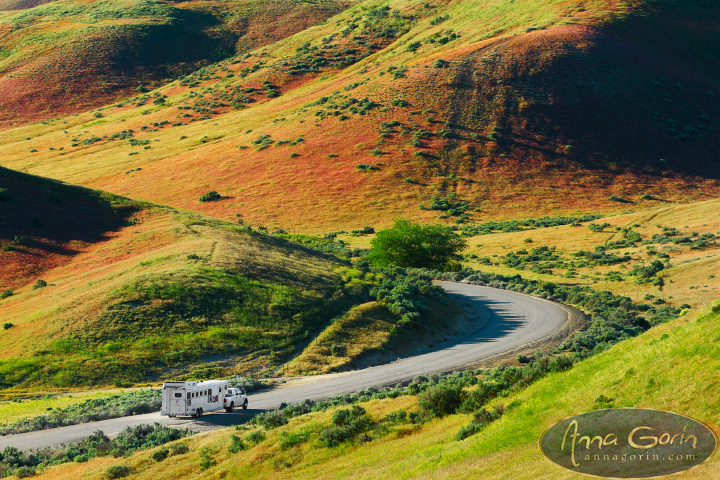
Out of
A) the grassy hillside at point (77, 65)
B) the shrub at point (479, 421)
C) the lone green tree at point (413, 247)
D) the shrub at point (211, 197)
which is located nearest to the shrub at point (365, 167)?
the shrub at point (211, 197)

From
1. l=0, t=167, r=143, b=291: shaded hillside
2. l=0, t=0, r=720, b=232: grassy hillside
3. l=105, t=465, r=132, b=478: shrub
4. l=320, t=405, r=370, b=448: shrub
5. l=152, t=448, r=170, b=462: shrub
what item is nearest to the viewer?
l=320, t=405, r=370, b=448: shrub

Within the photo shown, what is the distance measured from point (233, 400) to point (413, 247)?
4275cm

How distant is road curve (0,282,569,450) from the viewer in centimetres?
2783

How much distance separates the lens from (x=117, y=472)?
20203 mm

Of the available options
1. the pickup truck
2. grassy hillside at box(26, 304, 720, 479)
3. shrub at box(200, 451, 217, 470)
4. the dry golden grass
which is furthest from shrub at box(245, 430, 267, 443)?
the dry golden grass

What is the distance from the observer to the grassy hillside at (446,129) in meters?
99.6

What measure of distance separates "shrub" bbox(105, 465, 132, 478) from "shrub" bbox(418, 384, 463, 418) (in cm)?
973

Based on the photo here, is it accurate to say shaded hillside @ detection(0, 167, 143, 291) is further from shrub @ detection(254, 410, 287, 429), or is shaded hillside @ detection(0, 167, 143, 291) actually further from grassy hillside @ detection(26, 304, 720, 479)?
grassy hillside @ detection(26, 304, 720, 479)

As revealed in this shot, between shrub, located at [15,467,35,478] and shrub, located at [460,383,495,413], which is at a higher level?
shrub, located at [15,467,35,478]

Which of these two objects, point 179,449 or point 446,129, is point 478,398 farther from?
point 446,129

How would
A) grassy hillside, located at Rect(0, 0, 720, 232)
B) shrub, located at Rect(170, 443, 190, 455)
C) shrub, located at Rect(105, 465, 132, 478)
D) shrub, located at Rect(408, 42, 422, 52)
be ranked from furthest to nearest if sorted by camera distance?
shrub, located at Rect(408, 42, 422, 52) → grassy hillside, located at Rect(0, 0, 720, 232) → shrub, located at Rect(170, 443, 190, 455) → shrub, located at Rect(105, 465, 132, 478)

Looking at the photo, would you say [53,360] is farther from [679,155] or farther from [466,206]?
[679,155]

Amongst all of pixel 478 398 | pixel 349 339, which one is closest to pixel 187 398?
pixel 478 398

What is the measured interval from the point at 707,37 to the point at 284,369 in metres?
149
